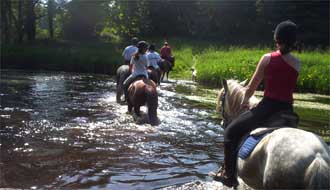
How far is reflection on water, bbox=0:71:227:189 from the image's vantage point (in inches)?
284

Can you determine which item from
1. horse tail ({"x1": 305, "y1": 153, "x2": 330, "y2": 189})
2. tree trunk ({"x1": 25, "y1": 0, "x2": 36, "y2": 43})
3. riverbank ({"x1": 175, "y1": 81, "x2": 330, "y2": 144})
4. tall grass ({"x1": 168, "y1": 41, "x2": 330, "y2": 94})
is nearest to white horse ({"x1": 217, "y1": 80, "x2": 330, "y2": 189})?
horse tail ({"x1": 305, "y1": 153, "x2": 330, "y2": 189})

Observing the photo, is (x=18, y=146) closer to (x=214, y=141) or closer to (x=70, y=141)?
(x=70, y=141)

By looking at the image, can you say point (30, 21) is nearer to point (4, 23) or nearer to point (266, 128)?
point (4, 23)

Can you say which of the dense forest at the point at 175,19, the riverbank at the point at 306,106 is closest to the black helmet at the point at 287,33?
the riverbank at the point at 306,106

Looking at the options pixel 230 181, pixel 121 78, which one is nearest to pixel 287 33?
pixel 230 181

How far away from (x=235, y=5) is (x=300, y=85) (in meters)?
32.3

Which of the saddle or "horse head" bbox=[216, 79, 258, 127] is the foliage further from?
the saddle

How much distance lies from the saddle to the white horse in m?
0.10

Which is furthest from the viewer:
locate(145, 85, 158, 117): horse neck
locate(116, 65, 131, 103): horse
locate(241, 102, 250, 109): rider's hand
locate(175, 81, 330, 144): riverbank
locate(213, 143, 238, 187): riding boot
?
locate(116, 65, 131, 103): horse

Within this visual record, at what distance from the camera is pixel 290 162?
438 centimetres

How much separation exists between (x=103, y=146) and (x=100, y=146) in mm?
60

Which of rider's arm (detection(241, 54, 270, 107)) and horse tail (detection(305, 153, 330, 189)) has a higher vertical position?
rider's arm (detection(241, 54, 270, 107))

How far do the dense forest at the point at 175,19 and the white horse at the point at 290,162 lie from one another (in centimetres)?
4217

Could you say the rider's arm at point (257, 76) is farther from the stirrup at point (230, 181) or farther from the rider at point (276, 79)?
the stirrup at point (230, 181)
